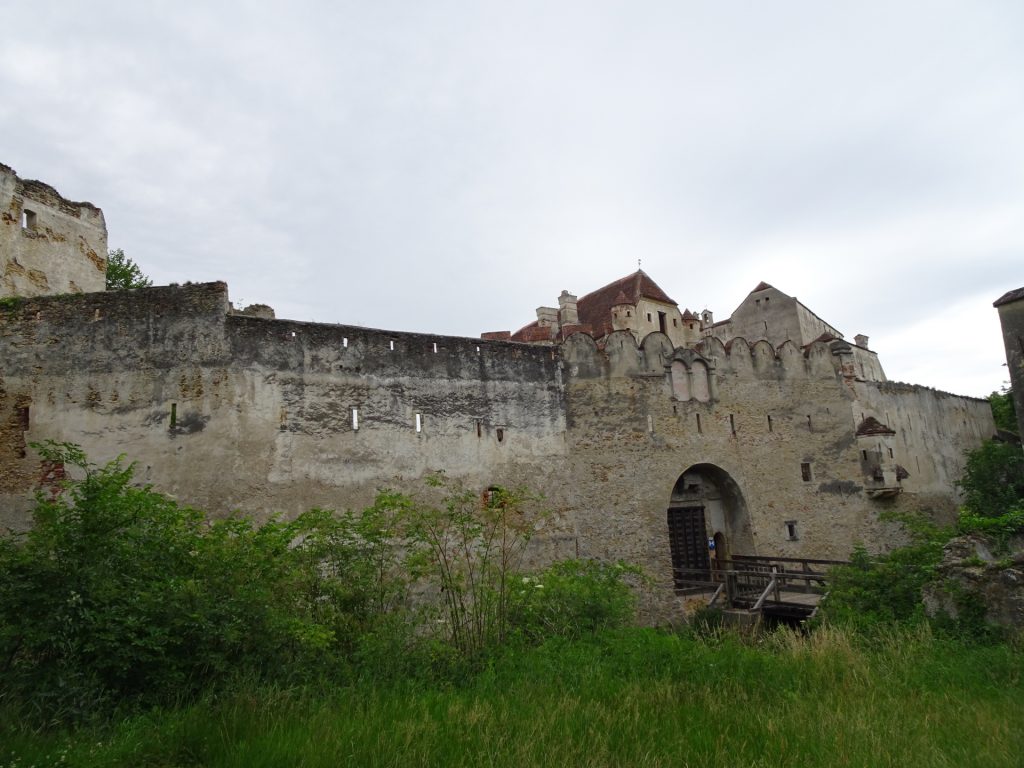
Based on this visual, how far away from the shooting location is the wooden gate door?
1905 centimetres

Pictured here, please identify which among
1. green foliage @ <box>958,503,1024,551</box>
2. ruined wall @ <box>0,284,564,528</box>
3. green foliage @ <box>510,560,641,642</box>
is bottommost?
green foliage @ <box>510,560,641,642</box>

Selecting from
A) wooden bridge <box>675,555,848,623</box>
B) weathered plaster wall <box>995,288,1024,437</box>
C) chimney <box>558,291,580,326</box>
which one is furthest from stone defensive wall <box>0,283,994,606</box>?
chimney <box>558,291,580,326</box>

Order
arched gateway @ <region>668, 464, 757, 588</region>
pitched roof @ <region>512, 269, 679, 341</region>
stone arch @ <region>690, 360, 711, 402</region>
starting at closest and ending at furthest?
1. arched gateway @ <region>668, 464, 757, 588</region>
2. stone arch @ <region>690, 360, 711, 402</region>
3. pitched roof @ <region>512, 269, 679, 341</region>

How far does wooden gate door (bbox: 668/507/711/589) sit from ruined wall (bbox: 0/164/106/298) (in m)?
16.3

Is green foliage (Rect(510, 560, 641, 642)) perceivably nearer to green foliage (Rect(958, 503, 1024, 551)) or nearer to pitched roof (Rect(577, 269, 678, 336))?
green foliage (Rect(958, 503, 1024, 551))

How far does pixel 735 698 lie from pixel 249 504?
10.1 metres

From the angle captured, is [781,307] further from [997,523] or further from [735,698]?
[735,698]

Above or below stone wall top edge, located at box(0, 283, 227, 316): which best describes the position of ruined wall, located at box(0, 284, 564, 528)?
below

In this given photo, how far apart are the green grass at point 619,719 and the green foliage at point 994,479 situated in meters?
16.7

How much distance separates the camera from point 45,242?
15656mm

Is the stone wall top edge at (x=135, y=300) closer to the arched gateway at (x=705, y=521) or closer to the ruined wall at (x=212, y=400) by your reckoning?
the ruined wall at (x=212, y=400)

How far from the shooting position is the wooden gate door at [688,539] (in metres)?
19.0

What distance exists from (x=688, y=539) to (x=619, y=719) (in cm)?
1373

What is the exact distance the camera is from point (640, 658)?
8.24 metres
